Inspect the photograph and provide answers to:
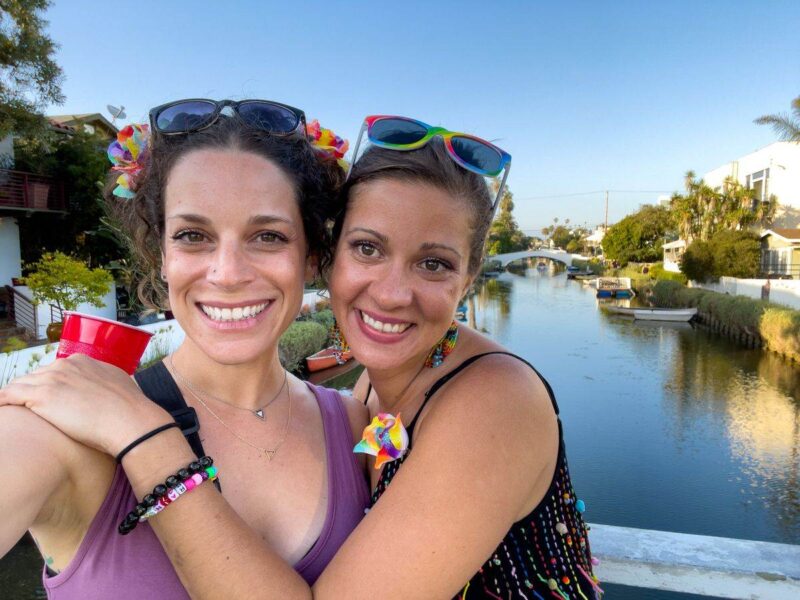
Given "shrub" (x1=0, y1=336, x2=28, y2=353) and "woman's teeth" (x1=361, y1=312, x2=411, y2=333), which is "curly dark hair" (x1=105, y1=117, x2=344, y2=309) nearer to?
"woman's teeth" (x1=361, y1=312, x2=411, y2=333)

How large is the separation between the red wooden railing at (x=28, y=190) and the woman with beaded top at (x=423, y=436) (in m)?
15.9

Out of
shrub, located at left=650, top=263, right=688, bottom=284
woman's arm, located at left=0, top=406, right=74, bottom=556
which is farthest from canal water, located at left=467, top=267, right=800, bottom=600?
shrub, located at left=650, top=263, right=688, bottom=284

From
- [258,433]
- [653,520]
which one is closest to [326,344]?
[653,520]

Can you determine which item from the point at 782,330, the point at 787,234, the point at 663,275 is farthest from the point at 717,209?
the point at 782,330

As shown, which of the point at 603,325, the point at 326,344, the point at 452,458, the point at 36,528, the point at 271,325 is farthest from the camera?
the point at 603,325

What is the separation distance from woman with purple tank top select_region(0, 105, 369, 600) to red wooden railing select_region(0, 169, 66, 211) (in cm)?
1557

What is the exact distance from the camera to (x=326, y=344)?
1488 centimetres

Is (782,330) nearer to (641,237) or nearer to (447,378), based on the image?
(447,378)

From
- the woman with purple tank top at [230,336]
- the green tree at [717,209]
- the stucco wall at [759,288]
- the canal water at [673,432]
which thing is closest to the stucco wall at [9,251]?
the canal water at [673,432]

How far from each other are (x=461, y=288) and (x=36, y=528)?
3.74ft

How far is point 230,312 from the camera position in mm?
1348

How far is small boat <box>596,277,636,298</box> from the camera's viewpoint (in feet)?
133

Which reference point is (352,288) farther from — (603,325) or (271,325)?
(603,325)

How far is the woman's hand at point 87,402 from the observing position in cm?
98
